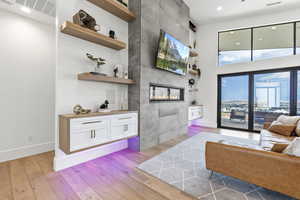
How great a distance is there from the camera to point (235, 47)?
529 cm

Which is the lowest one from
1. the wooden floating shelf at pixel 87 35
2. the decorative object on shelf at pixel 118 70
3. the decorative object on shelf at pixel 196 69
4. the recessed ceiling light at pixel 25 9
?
the decorative object on shelf at pixel 118 70

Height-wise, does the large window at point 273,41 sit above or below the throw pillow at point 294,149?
above

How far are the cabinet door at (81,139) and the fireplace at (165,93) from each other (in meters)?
1.71

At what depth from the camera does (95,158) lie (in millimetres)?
2547

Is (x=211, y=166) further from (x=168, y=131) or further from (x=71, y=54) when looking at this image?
(x=71, y=54)

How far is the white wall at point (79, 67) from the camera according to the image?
7.04ft

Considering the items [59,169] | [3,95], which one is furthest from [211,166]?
[3,95]

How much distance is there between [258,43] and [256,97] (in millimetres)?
2102

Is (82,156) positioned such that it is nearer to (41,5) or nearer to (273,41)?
(41,5)

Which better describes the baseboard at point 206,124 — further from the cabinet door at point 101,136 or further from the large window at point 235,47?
the cabinet door at point 101,136

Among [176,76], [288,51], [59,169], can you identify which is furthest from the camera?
[288,51]

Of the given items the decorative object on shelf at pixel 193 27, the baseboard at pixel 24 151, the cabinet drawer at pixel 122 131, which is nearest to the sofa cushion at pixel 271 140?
the cabinet drawer at pixel 122 131

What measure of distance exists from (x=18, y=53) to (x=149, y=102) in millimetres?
2949

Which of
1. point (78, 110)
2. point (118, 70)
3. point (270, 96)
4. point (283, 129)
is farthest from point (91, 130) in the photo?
point (270, 96)
